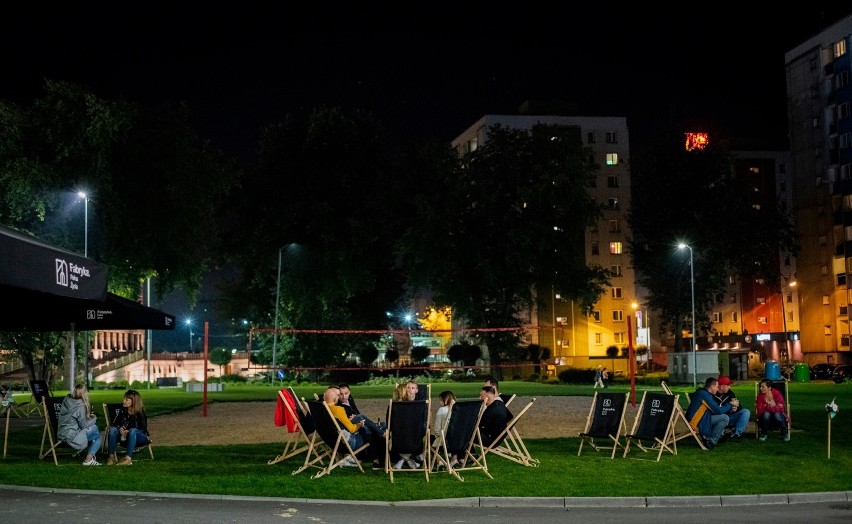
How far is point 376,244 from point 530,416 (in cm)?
4440

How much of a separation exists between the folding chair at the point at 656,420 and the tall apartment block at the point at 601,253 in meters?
83.5

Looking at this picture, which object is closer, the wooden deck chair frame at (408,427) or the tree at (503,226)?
the wooden deck chair frame at (408,427)

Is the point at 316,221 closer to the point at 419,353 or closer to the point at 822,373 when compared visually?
the point at 419,353

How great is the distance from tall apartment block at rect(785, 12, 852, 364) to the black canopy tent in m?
77.9

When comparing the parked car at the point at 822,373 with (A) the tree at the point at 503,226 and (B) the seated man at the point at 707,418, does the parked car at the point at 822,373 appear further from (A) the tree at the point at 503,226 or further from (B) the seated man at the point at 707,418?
(B) the seated man at the point at 707,418

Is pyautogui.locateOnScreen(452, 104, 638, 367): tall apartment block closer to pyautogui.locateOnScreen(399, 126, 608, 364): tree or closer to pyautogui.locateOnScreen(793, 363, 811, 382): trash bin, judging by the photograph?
pyautogui.locateOnScreen(399, 126, 608, 364): tree

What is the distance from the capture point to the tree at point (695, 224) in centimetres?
7169

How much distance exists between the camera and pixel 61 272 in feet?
39.0

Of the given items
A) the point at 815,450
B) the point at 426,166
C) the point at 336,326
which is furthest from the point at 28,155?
the point at 815,450

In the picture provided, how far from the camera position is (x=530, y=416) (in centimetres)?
2583

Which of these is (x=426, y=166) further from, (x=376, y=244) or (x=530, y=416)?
(x=530, y=416)

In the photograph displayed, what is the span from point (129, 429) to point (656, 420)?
8.14 meters

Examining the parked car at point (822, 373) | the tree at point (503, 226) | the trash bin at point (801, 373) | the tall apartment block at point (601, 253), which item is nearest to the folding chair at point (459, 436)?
the tree at point (503, 226)

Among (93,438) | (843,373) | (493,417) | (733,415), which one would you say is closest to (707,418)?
(733,415)
